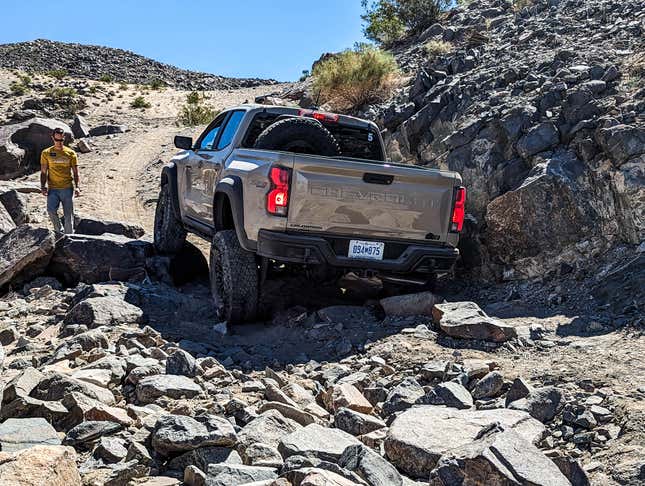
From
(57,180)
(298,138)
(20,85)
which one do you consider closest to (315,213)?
(298,138)

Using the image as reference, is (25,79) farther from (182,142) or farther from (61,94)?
(182,142)

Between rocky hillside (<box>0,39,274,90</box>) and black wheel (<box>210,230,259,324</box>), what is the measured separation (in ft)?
130

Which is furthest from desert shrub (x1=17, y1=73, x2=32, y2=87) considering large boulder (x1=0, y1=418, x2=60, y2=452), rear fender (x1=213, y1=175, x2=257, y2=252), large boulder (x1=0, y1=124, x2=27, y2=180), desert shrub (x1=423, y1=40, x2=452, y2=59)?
large boulder (x1=0, y1=418, x2=60, y2=452)

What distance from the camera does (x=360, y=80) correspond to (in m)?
18.2

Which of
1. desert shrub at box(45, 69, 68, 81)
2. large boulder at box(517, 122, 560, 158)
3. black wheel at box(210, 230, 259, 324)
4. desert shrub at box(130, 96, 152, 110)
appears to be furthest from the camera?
desert shrub at box(45, 69, 68, 81)

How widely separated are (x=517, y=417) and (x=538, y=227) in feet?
13.6

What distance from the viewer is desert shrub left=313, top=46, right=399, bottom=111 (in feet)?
59.4

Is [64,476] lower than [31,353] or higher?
higher

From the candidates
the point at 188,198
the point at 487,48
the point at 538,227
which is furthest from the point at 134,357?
the point at 487,48

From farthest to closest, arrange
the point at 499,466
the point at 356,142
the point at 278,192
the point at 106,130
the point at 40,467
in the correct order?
the point at 106,130, the point at 356,142, the point at 278,192, the point at 499,466, the point at 40,467

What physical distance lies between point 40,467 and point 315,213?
3745 mm

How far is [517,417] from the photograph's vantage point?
13.1ft

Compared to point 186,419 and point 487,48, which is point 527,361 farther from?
point 487,48

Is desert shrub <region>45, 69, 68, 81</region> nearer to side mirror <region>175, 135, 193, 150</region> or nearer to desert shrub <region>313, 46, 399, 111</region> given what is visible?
desert shrub <region>313, 46, 399, 111</region>
